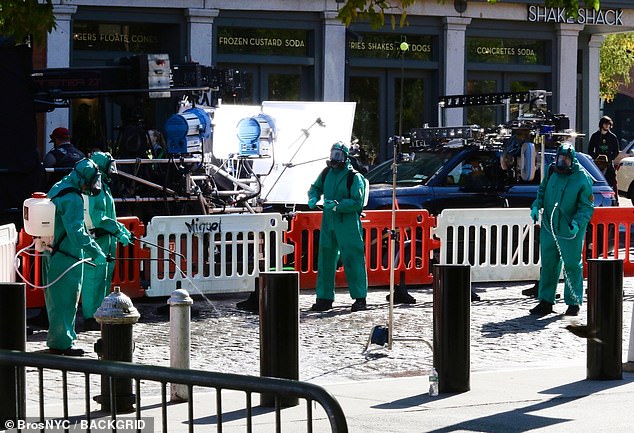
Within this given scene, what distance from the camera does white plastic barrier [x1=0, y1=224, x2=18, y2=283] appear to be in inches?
496

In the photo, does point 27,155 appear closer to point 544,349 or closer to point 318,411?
point 544,349

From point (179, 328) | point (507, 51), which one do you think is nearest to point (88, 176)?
point (179, 328)

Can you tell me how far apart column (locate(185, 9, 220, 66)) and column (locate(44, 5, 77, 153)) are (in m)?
2.29

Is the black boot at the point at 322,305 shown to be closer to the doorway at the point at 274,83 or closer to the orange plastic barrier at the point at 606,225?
the orange plastic barrier at the point at 606,225

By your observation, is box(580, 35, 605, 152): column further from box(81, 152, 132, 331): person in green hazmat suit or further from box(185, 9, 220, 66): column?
box(81, 152, 132, 331): person in green hazmat suit

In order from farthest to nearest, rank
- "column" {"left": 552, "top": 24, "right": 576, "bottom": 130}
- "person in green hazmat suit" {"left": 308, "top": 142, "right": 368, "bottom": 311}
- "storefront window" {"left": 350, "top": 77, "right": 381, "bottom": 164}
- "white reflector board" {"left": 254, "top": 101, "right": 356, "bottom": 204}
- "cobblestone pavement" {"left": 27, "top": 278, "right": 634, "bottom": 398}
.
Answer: "column" {"left": 552, "top": 24, "right": 576, "bottom": 130}
"storefront window" {"left": 350, "top": 77, "right": 381, "bottom": 164}
"white reflector board" {"left": 254, "top": 101, "right": 356, "bottom": 204}
"person in green hazmat suit" {"left": 308, "top": 142, "right": 368, "bottom": 311}
"cobblestone pavement" {"left": 27, "top": 278, "right": 634, "bottom": 398}

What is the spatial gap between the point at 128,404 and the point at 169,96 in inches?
396

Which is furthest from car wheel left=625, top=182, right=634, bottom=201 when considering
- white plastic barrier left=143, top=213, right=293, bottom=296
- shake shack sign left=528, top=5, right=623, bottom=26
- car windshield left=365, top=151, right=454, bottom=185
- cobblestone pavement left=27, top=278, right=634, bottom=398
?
white plastic barrier left=143, top=213, right=293, bottom=296

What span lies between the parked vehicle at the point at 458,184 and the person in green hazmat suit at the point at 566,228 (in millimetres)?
3327

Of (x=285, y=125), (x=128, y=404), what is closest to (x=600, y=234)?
(x=285, y=125)

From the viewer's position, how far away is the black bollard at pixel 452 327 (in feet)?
32.1

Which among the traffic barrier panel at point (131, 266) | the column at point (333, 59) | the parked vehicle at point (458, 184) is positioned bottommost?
the traffic barrier panel at point (131, 266)

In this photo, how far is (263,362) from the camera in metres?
9.36

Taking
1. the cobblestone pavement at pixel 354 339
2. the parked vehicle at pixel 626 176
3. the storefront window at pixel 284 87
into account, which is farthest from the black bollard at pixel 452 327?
the parked vehicle at pixel 626 176
